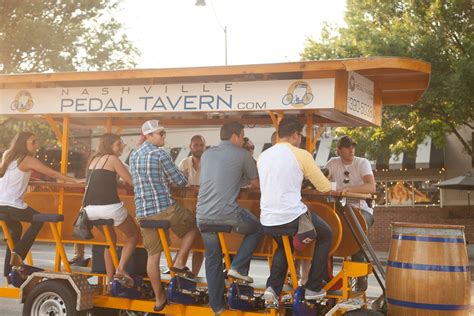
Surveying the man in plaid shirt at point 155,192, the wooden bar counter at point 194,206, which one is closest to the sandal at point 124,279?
the man in plaid shirt at point 155,192

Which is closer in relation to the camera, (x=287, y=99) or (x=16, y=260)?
(x=287, y=99)

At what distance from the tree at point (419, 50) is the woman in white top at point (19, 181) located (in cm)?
1416

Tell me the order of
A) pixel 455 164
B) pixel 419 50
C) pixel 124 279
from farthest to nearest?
pixel 455 164, pixel 419 50, pixel 124 279

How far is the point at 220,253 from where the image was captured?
7.50 meters

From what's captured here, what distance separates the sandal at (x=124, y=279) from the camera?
8094 mm

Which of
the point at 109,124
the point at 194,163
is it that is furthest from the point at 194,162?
the point at 109,124

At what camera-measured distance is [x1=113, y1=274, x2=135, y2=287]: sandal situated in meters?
8.09

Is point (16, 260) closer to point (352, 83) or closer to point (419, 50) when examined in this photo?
point (352, 83)

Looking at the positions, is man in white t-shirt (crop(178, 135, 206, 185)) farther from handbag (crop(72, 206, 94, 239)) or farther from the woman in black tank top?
handbag (crop(72, 206, 94, 239))

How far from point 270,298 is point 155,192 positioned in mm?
1680

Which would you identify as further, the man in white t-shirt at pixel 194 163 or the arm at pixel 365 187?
the man in white t-shirt at pixel 194 163

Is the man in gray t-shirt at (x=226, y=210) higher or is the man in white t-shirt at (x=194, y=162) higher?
the man in white t-shirt at (x=194, y=162)

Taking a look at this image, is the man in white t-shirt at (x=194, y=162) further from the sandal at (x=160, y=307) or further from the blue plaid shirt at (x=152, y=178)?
the sandal at (x=160, y=307)

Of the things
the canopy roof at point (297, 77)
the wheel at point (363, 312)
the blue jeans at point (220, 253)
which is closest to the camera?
the wheel at point (363, 312)
